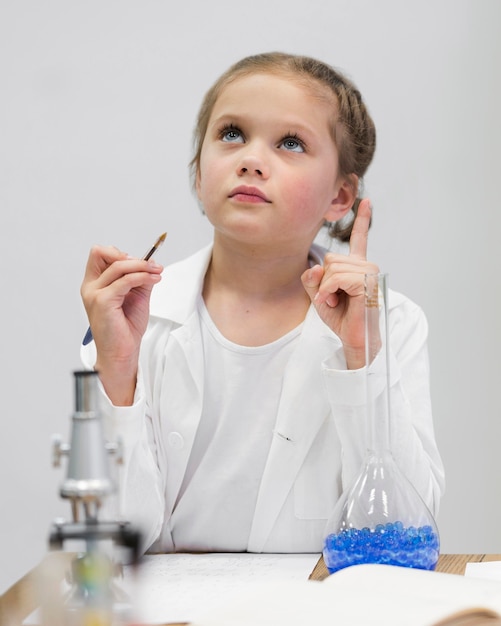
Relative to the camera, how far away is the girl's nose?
3.60 ft

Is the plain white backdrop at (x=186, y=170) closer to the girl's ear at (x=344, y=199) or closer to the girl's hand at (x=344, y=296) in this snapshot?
the girl's ear at (x=344, y=199)

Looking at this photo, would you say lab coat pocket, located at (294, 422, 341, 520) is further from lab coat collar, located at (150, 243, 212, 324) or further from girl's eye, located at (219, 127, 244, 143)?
girl's eye, located at (219, 127, 244, 143)

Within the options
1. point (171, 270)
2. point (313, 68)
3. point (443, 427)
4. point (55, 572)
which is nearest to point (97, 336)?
point (171, 270)

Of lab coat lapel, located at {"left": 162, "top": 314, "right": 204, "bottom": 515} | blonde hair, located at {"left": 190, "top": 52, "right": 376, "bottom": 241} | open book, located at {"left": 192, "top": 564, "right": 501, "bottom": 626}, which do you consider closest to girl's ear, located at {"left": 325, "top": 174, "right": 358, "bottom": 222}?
blonde hair, located at {"left": 190, "top": 52, "right": 376, "bottom": 241}

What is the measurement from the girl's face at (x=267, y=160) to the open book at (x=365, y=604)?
54 centimetres

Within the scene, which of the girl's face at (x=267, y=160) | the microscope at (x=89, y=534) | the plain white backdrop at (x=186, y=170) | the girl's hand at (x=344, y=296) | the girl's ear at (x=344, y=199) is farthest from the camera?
the plain white backdrop at (x=186, y=170)

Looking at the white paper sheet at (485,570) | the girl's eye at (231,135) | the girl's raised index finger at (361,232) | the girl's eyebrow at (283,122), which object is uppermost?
the girl's eyebrow at (283,122)

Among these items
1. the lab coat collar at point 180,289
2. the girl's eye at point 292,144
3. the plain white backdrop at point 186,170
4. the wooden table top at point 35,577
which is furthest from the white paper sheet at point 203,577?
the plain white backdrop at point 186,170

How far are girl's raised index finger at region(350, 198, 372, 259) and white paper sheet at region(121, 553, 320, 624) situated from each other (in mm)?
347

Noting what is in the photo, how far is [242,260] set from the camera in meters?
1.22

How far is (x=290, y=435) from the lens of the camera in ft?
3.67

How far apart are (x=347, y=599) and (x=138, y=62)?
1388 millimetres

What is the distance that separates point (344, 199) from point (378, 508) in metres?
0.59

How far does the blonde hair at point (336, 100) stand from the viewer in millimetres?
1206
